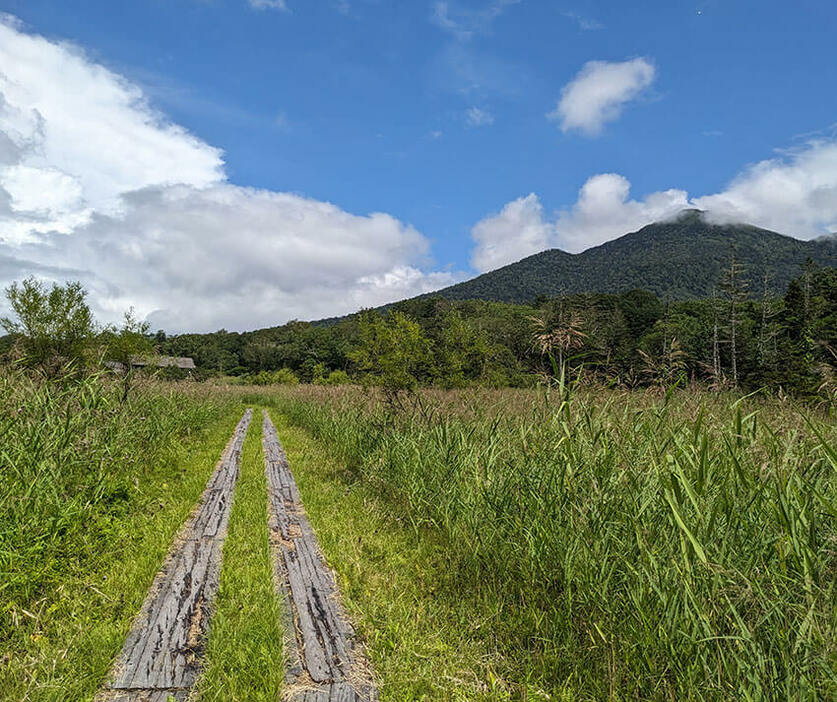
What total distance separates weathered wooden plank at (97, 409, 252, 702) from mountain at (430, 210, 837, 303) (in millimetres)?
113312

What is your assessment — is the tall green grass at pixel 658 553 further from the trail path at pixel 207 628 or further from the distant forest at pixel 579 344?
the trail path at pixel 207 628

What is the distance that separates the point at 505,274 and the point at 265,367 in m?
96.0

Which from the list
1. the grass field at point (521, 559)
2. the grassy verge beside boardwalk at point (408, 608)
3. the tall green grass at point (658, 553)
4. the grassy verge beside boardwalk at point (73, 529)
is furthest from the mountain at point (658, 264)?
the tall green grass at point (658, 553)

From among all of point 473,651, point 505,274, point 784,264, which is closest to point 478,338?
point 473,651

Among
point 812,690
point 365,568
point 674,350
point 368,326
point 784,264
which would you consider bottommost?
point 365,568

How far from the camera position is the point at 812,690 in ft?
5.00

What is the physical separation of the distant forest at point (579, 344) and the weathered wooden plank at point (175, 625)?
9.15 ft

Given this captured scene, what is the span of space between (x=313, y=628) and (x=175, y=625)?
2.97 feet

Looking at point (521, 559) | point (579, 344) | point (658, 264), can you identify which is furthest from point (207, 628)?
point (658, 264)

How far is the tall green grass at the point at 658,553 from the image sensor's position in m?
1.76

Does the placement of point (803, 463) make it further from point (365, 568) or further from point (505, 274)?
point (505, 274)

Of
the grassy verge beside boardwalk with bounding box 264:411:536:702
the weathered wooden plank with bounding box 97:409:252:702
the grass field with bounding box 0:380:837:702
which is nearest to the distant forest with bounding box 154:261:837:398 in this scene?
the grass field with bounding box 0:380:837:702

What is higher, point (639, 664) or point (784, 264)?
point (784, 264)

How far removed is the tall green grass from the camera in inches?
69.3
